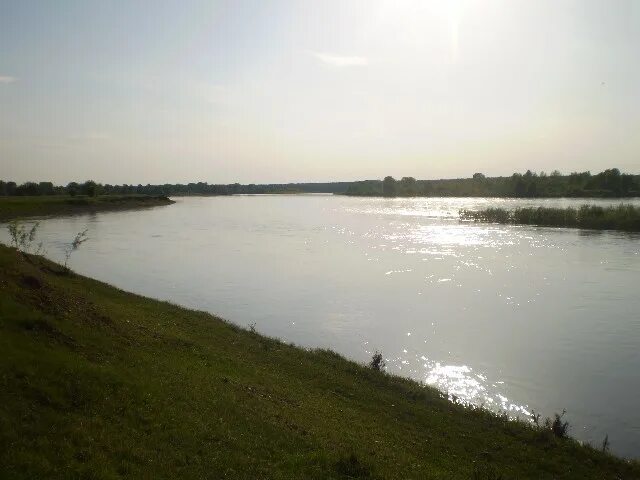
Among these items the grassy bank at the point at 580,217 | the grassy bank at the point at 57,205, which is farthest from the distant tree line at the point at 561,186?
the grassy bank at the point at 57,205

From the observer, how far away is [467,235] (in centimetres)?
5641

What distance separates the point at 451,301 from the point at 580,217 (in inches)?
1877

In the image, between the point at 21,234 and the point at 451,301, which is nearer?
the point at 451,301

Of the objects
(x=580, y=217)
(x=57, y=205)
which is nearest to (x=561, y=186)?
(x=580, y=217)

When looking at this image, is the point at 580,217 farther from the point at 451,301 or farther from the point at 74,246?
the point at 74,246

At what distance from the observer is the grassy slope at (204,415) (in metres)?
6.69

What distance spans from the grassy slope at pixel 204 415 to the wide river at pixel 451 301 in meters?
2.67

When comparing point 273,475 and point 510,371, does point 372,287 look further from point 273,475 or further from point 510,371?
point 273,475

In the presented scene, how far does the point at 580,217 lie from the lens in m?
63.7

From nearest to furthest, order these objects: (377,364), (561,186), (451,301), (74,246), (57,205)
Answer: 1. (377,364)
2. (451,301)
3. (74,246)
4. (57,205)
5. (561,186)

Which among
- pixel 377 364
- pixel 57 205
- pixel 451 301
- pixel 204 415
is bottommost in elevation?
pixel 451 301

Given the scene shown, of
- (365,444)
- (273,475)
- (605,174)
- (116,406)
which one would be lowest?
(365,444)

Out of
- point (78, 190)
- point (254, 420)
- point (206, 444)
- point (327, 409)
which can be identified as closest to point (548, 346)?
point (327, 409)

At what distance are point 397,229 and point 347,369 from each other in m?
50.9
